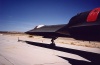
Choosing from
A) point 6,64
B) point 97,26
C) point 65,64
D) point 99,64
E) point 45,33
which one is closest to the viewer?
point 97,26

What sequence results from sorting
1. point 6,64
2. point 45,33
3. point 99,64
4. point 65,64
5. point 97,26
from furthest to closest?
point 45,33
point 99,64
point 65,64
point 6,64
point 97,26

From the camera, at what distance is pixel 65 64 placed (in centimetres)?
959

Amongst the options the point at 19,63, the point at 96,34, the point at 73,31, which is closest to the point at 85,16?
the point at 73,31

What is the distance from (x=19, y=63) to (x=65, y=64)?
328cm

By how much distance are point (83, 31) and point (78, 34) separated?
0.49m

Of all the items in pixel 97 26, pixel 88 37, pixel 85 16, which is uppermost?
pixel 85 16

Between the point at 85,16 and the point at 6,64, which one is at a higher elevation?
the point at 85,16

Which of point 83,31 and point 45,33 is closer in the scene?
point 83,31

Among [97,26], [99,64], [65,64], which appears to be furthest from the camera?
[99,64]

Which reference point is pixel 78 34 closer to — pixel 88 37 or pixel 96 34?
pixel 88 37

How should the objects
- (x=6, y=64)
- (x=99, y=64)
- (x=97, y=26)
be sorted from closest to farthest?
(x=97, y=26), (x=6, y=64), (x=99, y=64)

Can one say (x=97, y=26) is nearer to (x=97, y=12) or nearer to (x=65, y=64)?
(x=97, y=12)

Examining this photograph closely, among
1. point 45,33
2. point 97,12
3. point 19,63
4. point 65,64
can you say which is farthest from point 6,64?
point 45,33

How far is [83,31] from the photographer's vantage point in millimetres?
9258
